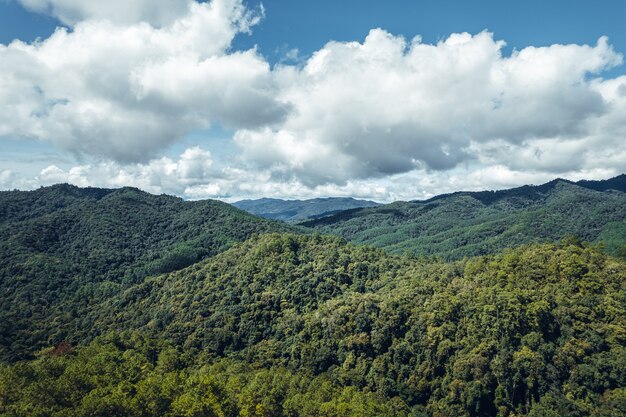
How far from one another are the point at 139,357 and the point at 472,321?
248ft

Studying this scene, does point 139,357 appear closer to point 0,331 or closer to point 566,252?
point 0,331

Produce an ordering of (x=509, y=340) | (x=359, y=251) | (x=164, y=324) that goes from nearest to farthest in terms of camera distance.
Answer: (x=509, y=340), (x=164, y=324), (x=359, y=251)

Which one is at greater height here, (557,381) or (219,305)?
(219,305)

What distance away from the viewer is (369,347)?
104m

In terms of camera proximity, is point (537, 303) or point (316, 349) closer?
point (537, 303)

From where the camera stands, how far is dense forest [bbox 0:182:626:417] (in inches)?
2667

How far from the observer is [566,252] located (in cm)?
10731

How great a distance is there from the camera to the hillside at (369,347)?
6756cm

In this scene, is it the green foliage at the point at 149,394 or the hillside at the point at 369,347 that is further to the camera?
the hillside at the point at 369,347

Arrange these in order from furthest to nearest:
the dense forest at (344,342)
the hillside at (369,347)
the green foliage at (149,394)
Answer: the dense forest at (344,342) < the hillside at (369,347) < the green foliage at (149,394)

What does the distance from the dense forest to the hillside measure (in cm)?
32

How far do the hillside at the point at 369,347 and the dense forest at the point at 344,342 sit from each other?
1.04 feet

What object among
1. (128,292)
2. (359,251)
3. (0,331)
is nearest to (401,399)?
(359,251)

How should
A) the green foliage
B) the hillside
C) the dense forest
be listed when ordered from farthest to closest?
the dense forest, the hillside, the green foliage
